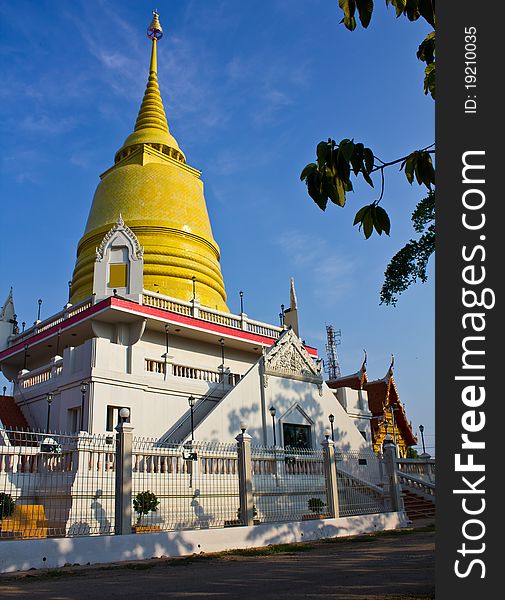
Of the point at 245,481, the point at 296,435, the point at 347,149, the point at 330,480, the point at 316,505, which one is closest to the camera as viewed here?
the point at 347,149

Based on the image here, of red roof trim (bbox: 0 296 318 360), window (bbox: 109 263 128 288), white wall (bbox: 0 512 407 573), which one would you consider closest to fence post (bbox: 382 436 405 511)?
white wall (bbox: 0 512 407 573)

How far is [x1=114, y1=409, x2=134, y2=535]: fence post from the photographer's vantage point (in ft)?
32.6

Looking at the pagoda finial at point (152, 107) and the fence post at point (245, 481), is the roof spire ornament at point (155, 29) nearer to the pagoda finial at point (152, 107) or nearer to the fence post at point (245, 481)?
the pagoda finial at point (152, 107)

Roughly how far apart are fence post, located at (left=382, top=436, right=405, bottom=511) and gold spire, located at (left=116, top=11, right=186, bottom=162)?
19.9m

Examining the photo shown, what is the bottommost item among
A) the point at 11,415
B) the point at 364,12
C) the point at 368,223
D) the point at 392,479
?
the point at 392,479

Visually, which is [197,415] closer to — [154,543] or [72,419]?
[72,419]

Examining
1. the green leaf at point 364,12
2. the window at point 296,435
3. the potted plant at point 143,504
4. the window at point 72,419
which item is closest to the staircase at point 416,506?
the window at point 296,435

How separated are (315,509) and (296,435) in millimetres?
6119

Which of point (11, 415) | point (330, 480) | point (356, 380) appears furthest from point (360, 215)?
point (356, 380)

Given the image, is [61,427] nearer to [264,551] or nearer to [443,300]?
[264,551]

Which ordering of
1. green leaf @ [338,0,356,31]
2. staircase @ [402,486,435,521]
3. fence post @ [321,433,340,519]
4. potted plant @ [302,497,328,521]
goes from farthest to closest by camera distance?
1. staircase @ [402,486,435,521]
2. potted plant @ [302,497,328,521]
3. fence post @ [321,433,340,519]
4. green leaf @ [338,0,356,31]

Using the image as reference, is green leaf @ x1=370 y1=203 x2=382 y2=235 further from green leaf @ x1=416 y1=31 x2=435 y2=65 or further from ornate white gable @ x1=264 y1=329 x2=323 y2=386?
ornate white gable @ x1=264 y1=329 x2=323 y2=386

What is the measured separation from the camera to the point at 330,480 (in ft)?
47.1

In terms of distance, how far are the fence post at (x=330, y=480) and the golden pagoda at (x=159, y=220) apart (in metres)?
11.1
